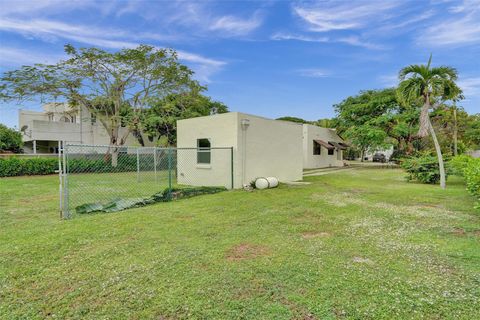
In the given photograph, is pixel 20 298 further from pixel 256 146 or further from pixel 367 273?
pixel 256 146

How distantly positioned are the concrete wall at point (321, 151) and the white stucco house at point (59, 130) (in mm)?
17314

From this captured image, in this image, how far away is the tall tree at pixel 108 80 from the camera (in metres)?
16.4

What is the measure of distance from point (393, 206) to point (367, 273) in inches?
179

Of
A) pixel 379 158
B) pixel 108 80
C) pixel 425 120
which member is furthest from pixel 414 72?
pixel 379 158

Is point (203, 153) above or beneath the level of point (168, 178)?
above

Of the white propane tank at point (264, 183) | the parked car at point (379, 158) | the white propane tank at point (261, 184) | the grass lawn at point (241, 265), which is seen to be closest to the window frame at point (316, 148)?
the white propane tank at point (264, 183)

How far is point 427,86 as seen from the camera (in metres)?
10.1

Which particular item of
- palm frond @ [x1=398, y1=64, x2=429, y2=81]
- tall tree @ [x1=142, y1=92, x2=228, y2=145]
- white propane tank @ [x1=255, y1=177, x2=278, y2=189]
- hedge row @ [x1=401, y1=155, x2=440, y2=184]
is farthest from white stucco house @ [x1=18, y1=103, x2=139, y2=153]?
hedge row @ [x1=401, y1=155, x2=440, y2=184]

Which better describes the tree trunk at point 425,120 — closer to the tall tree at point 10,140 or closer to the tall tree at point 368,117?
the tall tree at point 368,117

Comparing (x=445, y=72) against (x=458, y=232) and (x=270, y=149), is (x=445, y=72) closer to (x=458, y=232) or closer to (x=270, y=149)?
(x=270, y=149)

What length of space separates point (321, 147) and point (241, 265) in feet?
68.8

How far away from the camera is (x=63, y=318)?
223cm

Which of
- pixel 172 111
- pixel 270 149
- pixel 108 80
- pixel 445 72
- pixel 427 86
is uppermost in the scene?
pixel 108 80

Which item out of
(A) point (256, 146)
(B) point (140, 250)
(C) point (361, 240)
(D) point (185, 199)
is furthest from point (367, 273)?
(A) point (256, 146)
